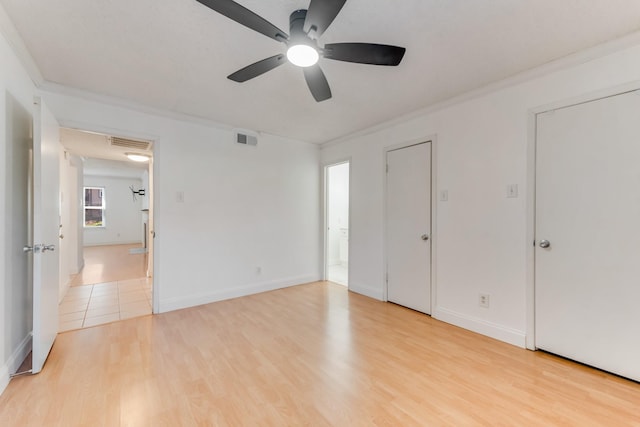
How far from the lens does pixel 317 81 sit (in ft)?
6.30

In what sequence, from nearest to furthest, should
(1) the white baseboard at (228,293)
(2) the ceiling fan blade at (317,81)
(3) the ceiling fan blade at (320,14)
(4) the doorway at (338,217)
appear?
(3) the ceiling fan blade at (320,14) < (2) the ceiling fan blade at (317,81) < (1) the white baseboard at (228,293) < (4) the doorway at (338,217)

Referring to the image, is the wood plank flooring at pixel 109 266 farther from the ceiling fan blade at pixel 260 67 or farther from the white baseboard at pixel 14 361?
the ceiling fan blade at pixel 260 67

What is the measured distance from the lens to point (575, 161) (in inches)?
83.1

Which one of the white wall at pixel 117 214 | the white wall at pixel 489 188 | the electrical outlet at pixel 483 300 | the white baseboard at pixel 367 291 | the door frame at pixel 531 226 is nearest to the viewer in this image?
the white wall at pixel 489 188

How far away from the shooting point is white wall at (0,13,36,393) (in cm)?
175

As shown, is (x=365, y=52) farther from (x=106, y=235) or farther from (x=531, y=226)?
(x=106, y=235)

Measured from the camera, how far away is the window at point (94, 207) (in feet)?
28.3

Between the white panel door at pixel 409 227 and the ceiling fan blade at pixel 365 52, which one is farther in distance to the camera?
the white panel door at pixel 409 227

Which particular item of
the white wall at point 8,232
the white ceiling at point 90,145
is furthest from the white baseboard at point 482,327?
the white ceiling at point 90,145

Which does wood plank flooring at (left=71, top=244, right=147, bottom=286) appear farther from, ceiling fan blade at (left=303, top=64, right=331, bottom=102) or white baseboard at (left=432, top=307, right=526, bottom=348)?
white baseboard at (left=432, top=307, right=526, bottom=348)

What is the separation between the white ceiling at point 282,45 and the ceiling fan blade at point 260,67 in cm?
23

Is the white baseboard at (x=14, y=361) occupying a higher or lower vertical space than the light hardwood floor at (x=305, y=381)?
higher

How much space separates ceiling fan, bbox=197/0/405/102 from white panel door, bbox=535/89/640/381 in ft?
5.29

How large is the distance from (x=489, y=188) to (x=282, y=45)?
218cm
